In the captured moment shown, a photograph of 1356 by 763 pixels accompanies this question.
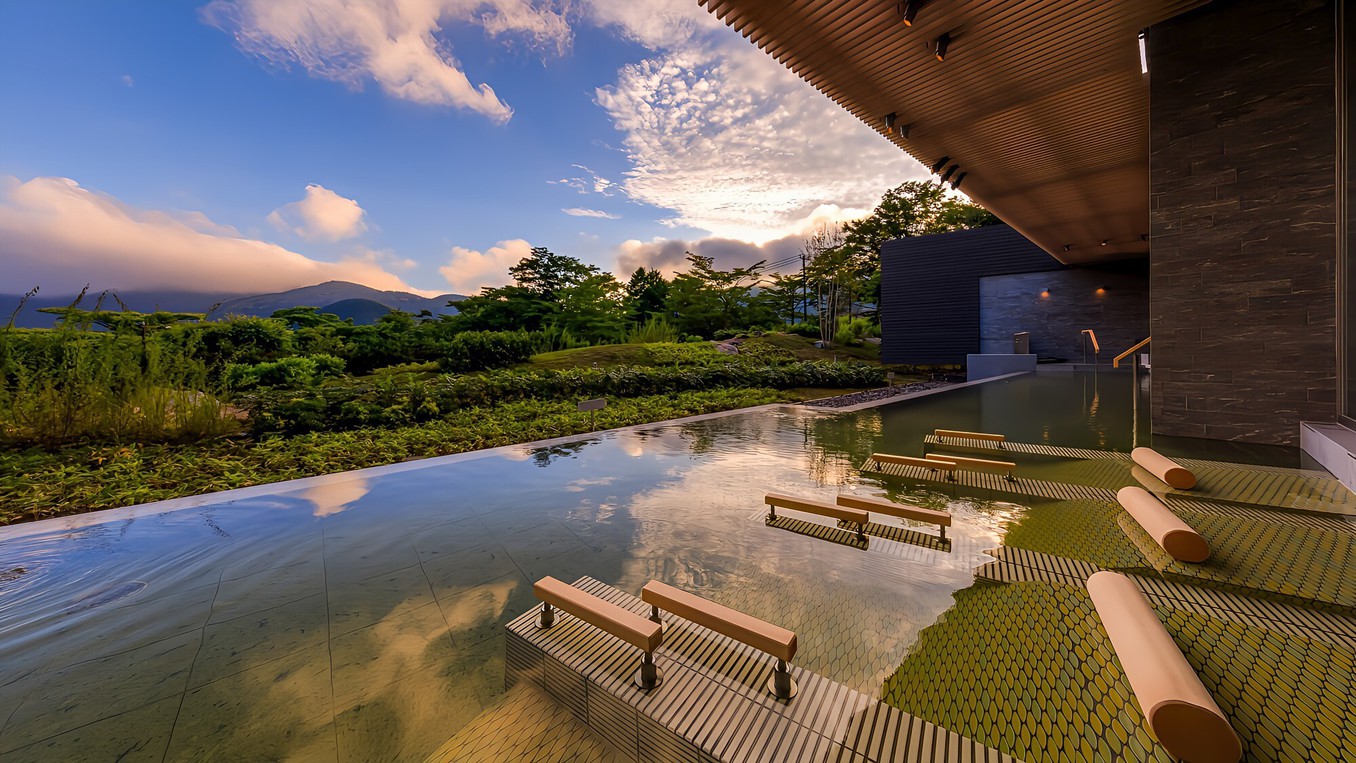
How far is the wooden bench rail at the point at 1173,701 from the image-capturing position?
1.15 m

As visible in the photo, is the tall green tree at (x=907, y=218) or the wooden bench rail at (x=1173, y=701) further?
the tall green tree at (x=907, y=218)

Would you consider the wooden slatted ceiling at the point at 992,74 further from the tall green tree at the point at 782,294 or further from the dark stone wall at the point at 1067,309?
the tall green tree at the point at 782,294

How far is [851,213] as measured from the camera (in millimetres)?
34438

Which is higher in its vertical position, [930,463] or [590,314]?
[590,314]

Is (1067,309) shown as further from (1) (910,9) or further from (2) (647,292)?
(2) (647,292)

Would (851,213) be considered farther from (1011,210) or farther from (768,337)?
(1011,210)

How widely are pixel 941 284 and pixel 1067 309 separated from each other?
489 centimetres

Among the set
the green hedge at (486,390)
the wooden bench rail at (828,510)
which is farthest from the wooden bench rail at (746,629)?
the green hedge at (486,390)

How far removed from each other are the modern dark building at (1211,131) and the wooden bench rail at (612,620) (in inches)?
222

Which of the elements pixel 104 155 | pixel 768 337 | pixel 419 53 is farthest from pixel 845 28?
pixel 768 337

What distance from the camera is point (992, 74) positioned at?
611cm

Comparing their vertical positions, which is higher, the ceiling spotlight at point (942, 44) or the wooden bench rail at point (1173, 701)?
the ceiling spotlight at point (942, 44)

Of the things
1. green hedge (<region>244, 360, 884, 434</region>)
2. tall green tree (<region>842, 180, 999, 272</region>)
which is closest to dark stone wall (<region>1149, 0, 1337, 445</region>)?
green hedge (<region>244, 360, 884, 434</region>)

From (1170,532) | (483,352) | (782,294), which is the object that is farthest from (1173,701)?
(782,294)
